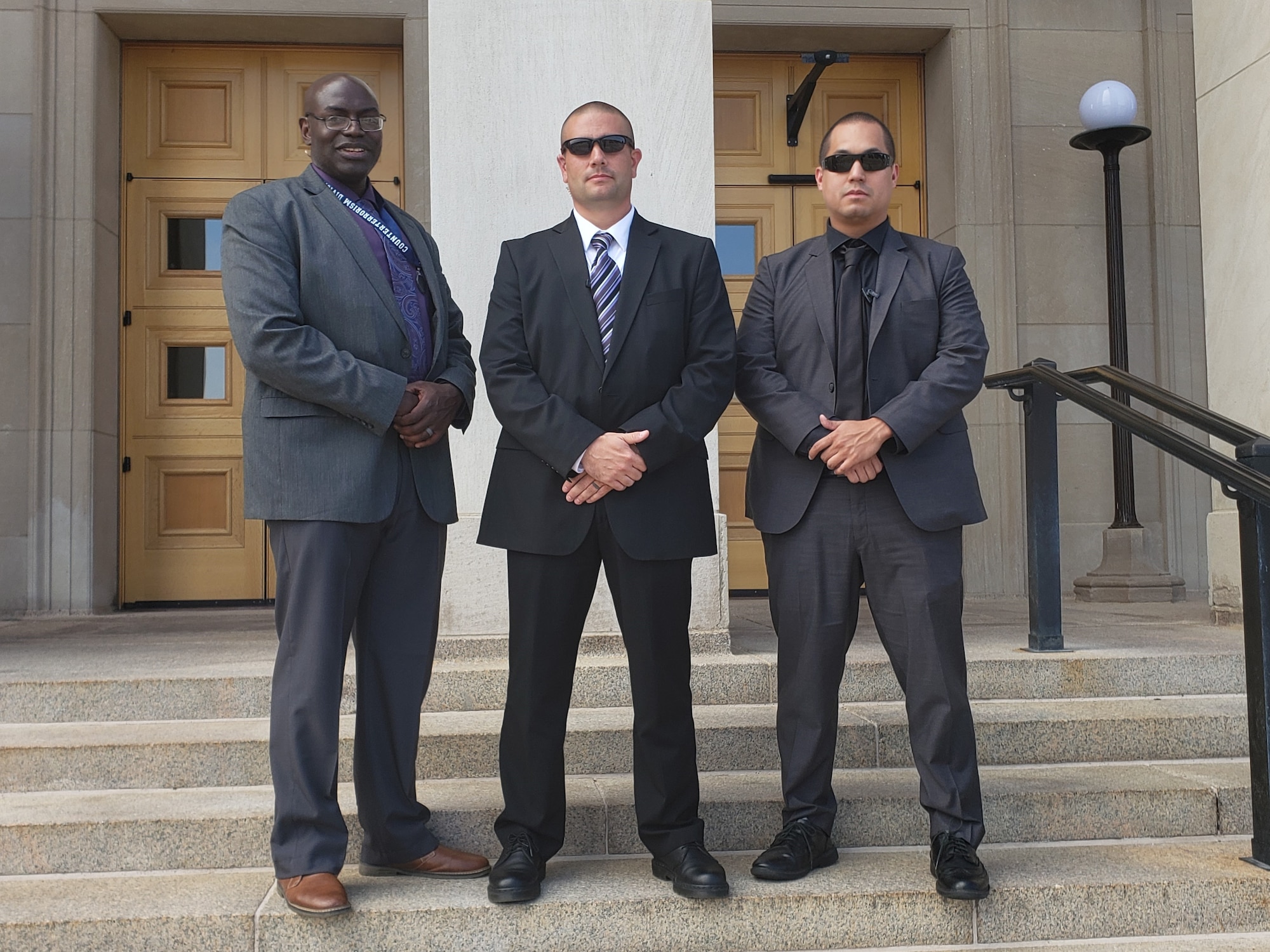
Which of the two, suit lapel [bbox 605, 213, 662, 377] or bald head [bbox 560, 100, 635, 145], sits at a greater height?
bald head [bbox 560, 100, 635, 145]

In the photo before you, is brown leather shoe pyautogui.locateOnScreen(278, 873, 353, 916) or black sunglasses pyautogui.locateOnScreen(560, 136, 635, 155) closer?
brown leather shoe pyautogui.locateOnScreen(278, 873, 353, 916)

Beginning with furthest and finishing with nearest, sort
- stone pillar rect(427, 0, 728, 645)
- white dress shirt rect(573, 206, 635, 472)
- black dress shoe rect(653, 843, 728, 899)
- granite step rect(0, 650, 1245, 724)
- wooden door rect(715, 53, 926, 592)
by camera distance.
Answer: wooden door rect(715, 53, 926, 592), stone pillar rect(427, 0, 728, 645), granite step rect(0, 650, 1245, 724), white dress shirt rect(573, 206, 635, 472), black dress shoe rect(653, 843, 728, 899)

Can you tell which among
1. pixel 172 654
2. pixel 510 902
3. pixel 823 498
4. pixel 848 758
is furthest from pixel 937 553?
pixel 172 654

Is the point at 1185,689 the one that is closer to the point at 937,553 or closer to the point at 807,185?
the point at 937,553

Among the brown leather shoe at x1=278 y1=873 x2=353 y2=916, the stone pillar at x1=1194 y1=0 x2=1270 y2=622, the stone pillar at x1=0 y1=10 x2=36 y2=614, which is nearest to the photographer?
the brown leather shoe at x1=278 y1=873 x2=353 y2=916

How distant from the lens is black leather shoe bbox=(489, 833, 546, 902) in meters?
3.06

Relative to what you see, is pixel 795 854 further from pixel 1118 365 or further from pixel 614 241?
pixel 1118 365

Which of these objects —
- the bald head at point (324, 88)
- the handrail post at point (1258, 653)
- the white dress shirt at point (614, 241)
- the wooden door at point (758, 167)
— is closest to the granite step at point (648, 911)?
the handrail post at point (1258, 653)

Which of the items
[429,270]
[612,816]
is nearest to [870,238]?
[429,270]

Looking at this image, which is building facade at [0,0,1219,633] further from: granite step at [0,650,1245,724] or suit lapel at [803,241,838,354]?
suit lapel at [803,241,838,354]

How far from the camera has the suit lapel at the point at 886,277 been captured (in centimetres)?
331

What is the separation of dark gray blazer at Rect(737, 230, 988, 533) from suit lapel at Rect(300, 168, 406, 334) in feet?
3.16

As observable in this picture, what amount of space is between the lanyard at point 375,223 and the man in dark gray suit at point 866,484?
3.20 ft

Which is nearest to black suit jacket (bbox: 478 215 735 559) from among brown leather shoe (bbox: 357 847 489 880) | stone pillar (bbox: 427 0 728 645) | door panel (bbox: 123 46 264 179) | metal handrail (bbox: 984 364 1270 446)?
brown leather shoe (bbox: 357 847 489 880)
